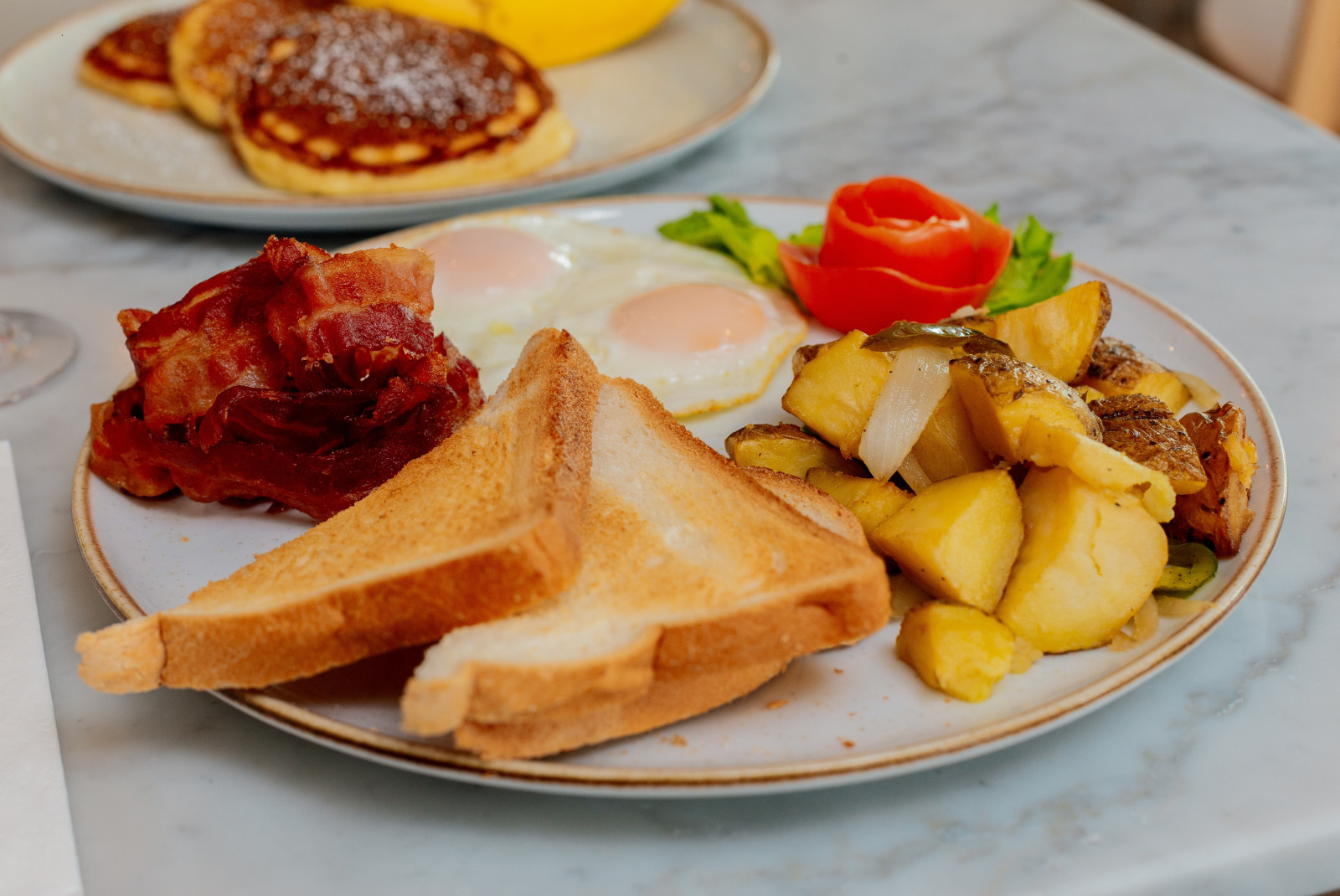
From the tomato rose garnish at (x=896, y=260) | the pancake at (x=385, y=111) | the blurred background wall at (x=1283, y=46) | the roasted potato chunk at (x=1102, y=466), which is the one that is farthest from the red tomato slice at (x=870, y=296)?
the blurred background wall at (x=1283, y=46)

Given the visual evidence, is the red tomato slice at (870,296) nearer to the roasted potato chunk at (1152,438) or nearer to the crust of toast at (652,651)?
the roasted potato chunk at (1152,438)

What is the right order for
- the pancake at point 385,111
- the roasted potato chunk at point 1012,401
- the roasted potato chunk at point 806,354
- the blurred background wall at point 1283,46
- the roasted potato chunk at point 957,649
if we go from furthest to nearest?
the blurred background wall at point 1283,46 → the pancake at point 385,111 → the roasted potato chunk at point 806,354 → the roasted potato chunk at point 1012,401 → the roasted potato chunk at point 957,649

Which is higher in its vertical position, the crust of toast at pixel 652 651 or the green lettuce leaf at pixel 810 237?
the crust of toast at pixel 652 651

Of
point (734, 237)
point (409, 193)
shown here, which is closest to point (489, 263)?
point (409, 193)

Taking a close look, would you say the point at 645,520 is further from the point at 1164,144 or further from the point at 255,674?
the point at 1164,144

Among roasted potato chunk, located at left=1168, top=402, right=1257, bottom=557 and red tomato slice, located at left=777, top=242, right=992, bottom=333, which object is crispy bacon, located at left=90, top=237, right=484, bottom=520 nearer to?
red tomato slice, located at left=777, top=242, right=992, bottom=333

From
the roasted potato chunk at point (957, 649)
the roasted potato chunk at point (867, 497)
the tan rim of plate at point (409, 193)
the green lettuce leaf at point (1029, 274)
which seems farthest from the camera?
the tan rim of plate at point (409, 193)

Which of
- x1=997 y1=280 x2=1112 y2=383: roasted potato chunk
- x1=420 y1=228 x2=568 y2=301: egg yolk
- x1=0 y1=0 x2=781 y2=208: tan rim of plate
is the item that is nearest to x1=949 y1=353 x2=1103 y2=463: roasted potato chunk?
x1=997 y1=280 x2=1112 y2=383: roasted potato chunk
